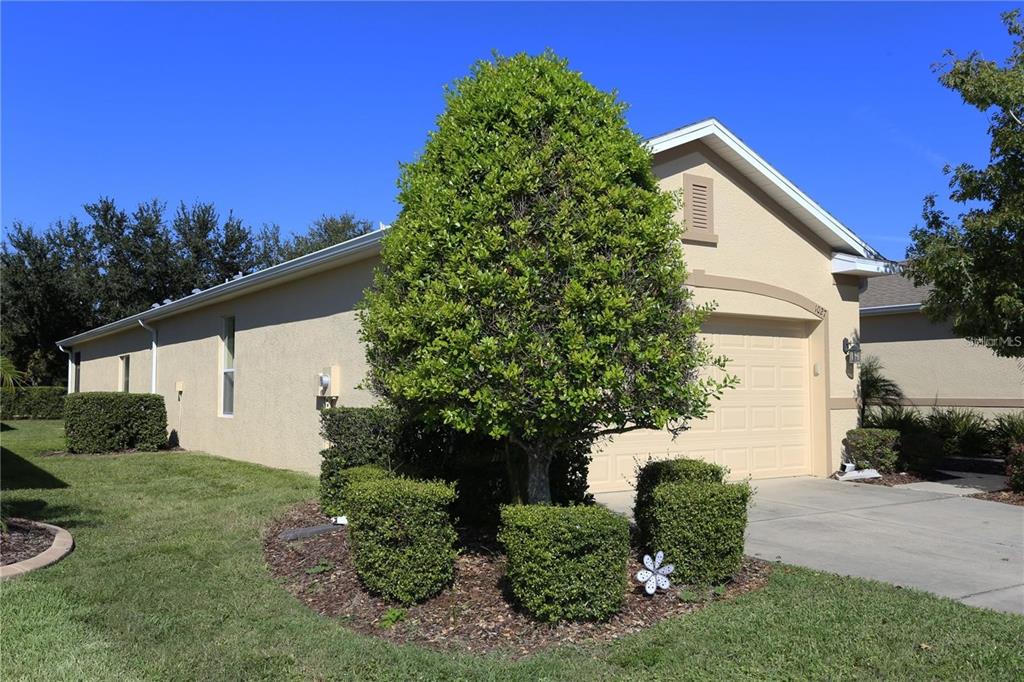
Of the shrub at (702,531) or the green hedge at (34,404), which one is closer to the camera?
the shrub at (702,531)

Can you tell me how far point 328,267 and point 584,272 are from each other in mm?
7180

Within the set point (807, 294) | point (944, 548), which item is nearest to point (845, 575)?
point (944, 548)

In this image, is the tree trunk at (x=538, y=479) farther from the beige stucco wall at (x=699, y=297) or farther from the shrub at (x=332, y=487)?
the beige stucco wall at (x=699, y=297)

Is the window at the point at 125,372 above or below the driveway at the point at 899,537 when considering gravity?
above

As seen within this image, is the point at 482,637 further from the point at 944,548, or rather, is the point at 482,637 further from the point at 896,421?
the point at 896,421

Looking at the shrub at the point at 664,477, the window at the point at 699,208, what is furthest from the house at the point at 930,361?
the shrub at the point at 664,477

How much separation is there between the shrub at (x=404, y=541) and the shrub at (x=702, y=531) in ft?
5.21

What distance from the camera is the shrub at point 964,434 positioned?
16.0m

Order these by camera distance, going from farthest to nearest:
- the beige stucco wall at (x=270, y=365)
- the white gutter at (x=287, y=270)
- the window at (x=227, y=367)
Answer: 1. the window at (x=227, y=367)
2. the beige stucco wall at (x=270, y=365)
3. the white gutter at (x=287, y=270)

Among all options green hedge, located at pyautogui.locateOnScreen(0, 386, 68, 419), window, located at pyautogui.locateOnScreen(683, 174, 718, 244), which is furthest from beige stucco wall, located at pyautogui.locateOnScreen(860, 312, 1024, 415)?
green hedge, located at pyautogui.locateOnScreen(0, 386, 68, 419)

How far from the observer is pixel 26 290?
34.6 metres

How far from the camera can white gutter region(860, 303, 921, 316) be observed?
17322 mm

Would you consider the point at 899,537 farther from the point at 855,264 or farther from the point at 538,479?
the point at 855,264

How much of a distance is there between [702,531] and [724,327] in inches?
259
